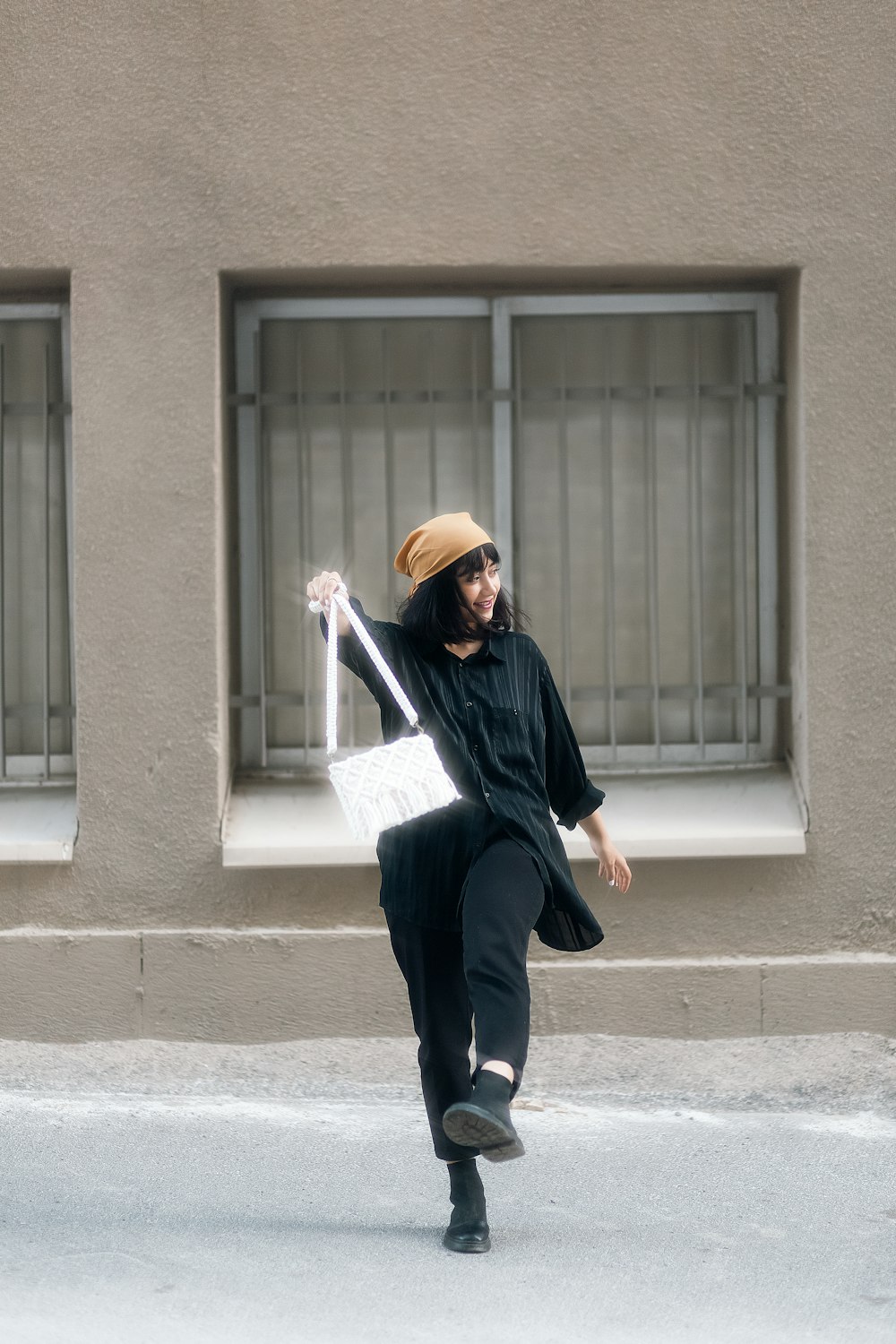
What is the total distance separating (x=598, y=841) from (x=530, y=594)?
81.8 inches

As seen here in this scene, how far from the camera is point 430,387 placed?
5.50m

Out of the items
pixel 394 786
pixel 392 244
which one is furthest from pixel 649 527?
pixel 394 786

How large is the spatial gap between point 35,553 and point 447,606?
2617 millimetres

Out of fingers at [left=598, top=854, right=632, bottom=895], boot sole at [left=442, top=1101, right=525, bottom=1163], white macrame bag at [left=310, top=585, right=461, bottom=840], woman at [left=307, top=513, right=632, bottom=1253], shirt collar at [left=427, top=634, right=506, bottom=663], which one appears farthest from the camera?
fingers at [left=598, top=854, right=632, bottom=895]

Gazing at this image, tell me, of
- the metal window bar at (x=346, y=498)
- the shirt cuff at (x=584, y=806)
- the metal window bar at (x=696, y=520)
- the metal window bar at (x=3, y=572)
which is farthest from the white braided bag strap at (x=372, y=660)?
the metal window bar at (x=3, y=572)

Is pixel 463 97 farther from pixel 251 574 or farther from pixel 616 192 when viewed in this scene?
pixel 251 574

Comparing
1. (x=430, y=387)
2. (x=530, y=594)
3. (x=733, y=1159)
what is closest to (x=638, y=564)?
(x=530, y=594)

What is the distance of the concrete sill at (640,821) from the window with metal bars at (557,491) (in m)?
0.11

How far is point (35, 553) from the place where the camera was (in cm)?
558

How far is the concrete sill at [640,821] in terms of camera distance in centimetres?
516

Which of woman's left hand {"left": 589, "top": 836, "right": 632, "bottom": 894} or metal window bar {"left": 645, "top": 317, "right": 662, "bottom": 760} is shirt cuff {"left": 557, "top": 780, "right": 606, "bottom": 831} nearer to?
woman's left hand {"left": 589, "top": 836, "right": 632, "bottom": 894}

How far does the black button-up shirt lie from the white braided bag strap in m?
0.07

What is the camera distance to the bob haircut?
3.46m

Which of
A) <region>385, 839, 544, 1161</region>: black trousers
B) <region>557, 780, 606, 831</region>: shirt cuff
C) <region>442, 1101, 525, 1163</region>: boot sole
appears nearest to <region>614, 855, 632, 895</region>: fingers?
<region>557, 780, 606, 831</region>: shirt cuff
